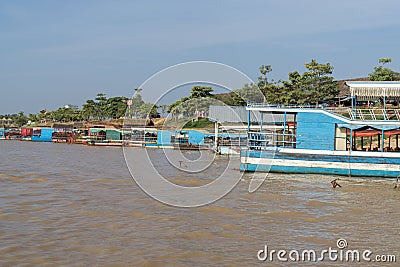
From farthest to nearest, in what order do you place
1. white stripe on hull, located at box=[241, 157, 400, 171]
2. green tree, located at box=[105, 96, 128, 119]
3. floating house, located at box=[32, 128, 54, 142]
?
1. green tree, located at box=[105, 96, 128, 119]
2. floating house, located at box=[32, 128, 54, 142]
3. white stripe on hull, located at box=[241, 157, 400, 171]

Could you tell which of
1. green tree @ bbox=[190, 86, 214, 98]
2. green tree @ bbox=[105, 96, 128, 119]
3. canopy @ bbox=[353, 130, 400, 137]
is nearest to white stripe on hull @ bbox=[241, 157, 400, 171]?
canopy @ bbox=[353, 130, 400, 137]

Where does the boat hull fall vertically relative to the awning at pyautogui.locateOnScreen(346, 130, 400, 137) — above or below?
below

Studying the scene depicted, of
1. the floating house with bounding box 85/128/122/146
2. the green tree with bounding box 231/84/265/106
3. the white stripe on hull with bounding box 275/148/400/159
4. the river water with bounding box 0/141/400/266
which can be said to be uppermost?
the green tree with bounding box 231/84/265/106

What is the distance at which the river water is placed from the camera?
8.52 meters

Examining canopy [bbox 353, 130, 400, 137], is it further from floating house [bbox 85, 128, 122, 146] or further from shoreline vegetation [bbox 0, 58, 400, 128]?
floating house [bbox 85, 128, 122, 146]

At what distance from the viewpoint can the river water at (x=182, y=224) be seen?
336 inches

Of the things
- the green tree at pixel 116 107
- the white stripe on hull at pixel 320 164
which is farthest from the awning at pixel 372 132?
the green tree at pixel 116 107

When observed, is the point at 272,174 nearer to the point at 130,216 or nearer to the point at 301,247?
the point at 130,216

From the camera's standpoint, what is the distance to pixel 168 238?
9727 millimetres

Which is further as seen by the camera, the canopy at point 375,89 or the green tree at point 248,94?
the green tree at point 248,94

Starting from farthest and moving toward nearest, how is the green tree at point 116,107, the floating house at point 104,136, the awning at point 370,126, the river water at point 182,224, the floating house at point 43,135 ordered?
the green tree at point 116,107 → the floating house at point 43,135 → the floating house at point 104,136 → the awning at point 370,126 → the river water at point 182,224

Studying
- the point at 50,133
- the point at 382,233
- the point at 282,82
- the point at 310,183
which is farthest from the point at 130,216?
the point at 50,133

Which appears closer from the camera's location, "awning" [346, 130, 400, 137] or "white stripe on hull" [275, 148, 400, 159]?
"white stripe on hull" [275, 148, 400, 159]

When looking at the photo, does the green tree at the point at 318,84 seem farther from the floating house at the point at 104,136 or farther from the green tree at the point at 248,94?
the floating house at the point at 104,136
